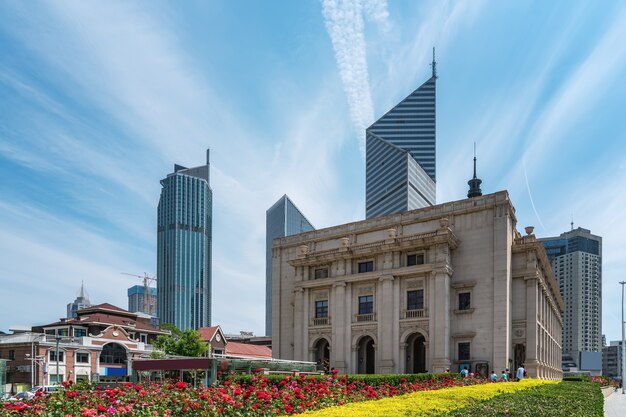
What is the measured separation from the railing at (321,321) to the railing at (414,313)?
287 inches

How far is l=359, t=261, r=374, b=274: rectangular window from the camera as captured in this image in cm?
4256

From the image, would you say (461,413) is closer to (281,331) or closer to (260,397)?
(260,397)

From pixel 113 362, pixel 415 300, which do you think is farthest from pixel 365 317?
pixel 113 362

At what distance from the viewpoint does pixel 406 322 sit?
3969cm

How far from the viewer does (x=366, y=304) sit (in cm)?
4234

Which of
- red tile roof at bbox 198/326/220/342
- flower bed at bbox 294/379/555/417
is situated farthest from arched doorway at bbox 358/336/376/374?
red tile roof at bbox 198/326/220/342

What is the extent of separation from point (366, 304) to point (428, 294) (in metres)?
5.60

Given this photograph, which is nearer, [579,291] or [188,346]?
[188,346]

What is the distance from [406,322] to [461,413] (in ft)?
101

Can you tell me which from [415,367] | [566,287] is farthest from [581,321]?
[415,367]

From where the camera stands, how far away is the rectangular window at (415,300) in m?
39.6

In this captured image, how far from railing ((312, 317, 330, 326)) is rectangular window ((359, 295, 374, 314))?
3.24 metres

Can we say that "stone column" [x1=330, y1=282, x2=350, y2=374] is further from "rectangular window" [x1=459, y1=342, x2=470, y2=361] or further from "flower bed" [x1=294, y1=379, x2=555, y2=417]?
"flower bed" [x1=294, y1=379, x2=555, y2=417]

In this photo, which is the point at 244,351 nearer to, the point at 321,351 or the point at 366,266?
the point at 321,351
